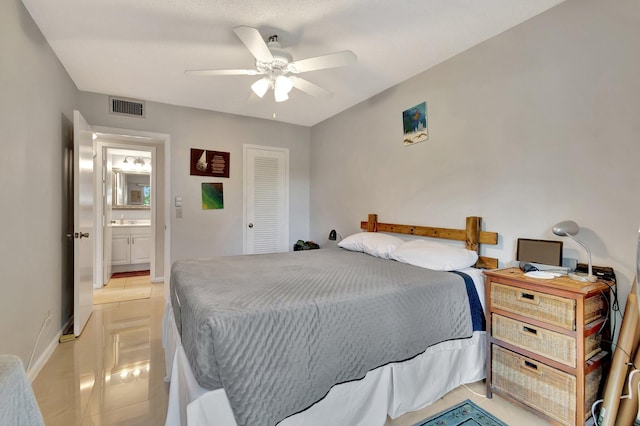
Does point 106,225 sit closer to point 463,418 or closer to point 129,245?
point 129,245

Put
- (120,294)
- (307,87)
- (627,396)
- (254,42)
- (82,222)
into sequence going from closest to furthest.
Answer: (627,396)
(254,42)
(307,87)
(82,222)
(120,294)

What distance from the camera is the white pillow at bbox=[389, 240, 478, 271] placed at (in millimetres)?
2203

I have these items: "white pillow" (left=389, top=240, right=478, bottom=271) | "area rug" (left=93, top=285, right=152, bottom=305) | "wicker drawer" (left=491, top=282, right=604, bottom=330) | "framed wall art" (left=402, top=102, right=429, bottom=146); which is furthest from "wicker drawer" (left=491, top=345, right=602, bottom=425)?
"area rug" (left=93, top=285, right=152, bottom=305)

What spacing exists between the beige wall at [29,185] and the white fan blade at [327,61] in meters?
1.72

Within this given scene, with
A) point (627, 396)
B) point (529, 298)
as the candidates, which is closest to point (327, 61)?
point (529, 298)

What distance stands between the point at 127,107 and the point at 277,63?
250 centimetres

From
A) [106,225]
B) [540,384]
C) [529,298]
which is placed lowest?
[540,384]

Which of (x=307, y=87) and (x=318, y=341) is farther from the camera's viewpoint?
(x=307, y=87)

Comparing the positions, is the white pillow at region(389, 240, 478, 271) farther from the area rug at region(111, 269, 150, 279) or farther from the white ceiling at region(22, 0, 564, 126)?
the area rug at region(111, 269, 150, 279)

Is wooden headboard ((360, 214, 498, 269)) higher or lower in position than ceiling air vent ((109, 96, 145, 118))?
lower

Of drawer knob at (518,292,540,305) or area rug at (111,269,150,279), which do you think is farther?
area rug at (111,269,150,279)

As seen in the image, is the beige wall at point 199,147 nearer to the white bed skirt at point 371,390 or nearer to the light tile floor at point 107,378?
the light tile floor at point 107,378

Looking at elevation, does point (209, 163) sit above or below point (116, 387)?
above

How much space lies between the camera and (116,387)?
1982 millimetres
